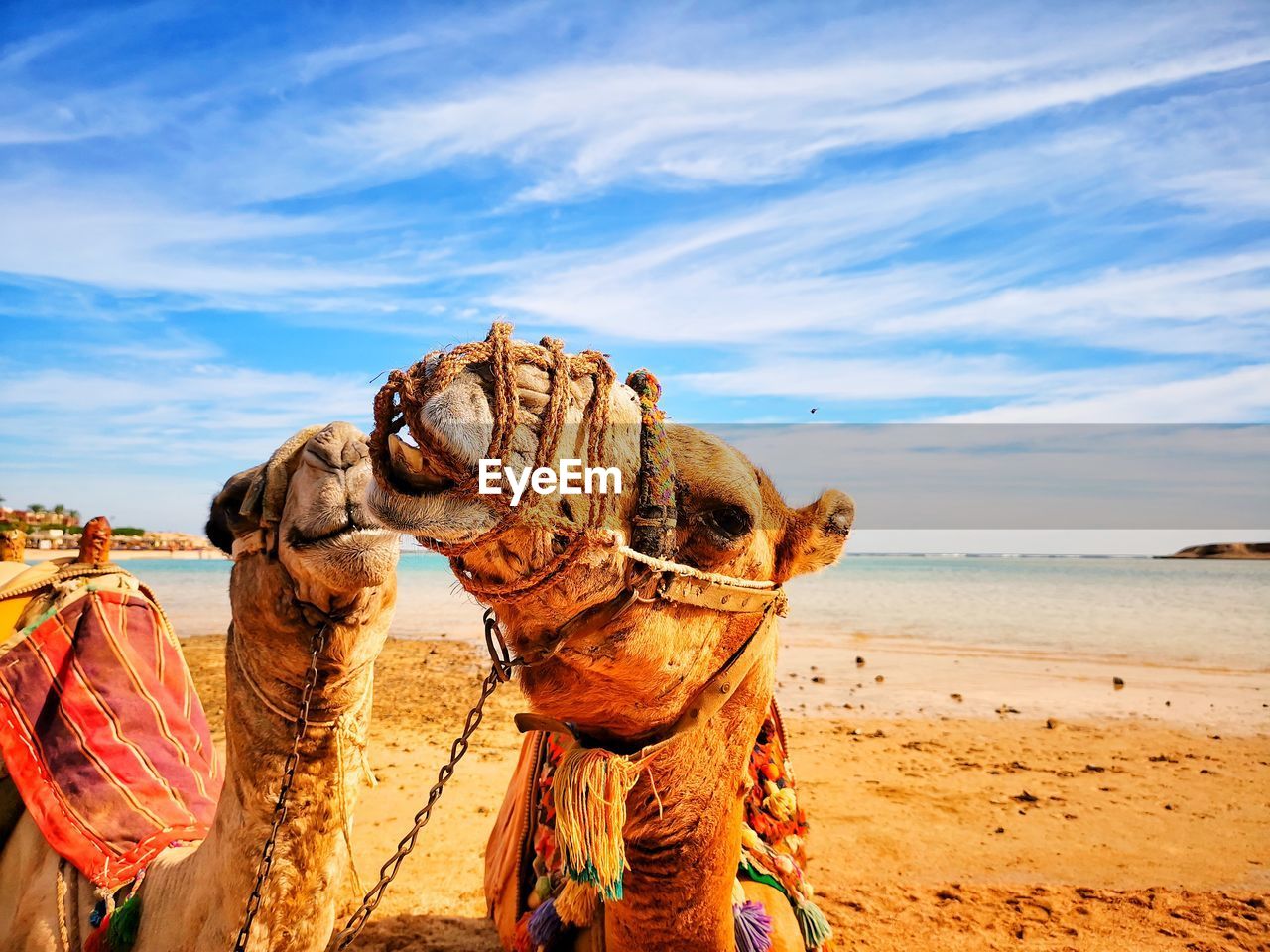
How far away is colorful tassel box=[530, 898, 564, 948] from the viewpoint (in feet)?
8.23

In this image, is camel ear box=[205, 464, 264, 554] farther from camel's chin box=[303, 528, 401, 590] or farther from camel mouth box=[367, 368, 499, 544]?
camel mouth box=[367, 368, 499, 544]

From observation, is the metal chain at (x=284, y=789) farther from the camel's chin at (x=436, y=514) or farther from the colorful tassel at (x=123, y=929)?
the camel's chin at (x=436, y=514)

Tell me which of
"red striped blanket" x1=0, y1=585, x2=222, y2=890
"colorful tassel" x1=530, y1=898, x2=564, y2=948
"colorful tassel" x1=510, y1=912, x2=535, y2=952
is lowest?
"colorful tassel" x1=510, y1=912, x2=535, y2=952

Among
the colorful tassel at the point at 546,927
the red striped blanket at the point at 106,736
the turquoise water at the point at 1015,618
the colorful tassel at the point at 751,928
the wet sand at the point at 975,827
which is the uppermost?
the red striped blanket at the point at 106,736

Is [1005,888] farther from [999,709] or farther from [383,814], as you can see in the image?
[999,709]

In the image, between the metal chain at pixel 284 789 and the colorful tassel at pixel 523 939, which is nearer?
the metal chain at pixel 284 789

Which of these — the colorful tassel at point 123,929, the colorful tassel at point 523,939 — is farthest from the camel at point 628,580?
the colorful tassel at point 123,929

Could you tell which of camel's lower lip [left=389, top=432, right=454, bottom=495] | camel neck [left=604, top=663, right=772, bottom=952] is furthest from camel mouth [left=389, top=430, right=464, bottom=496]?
camel neck [left=604, top=663, right=772, bottom=952]

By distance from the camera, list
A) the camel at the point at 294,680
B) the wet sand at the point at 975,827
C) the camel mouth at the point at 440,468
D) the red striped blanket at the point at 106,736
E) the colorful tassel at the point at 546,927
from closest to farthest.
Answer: the camel mouth at the point at 440,468 → the camel at the point at 294,680 → the colorful tassel at the point at 546,927 → the red striped blanket at the point at 106,736 → the wet sand at the point at 975,827

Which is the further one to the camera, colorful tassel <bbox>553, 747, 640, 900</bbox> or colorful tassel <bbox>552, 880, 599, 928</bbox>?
colorful tassel <bbox>552, 880, 599, 928</bbox>

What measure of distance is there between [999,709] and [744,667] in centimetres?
1195

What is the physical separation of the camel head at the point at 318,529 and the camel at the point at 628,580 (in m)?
0.78

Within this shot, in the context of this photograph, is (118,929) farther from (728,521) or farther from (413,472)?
(728,521)

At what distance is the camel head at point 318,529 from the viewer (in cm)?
229
